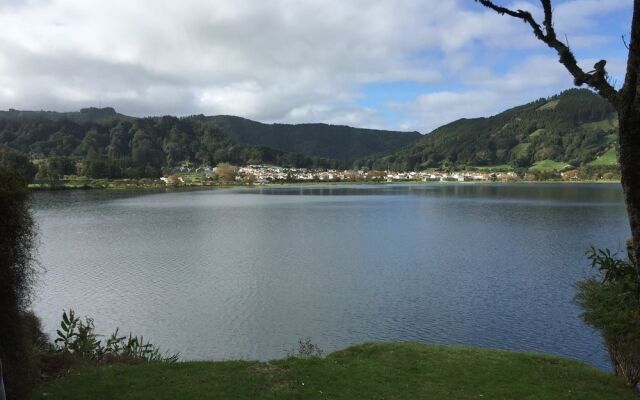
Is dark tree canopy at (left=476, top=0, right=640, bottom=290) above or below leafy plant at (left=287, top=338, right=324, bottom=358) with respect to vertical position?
above

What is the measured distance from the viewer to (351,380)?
36.5ft

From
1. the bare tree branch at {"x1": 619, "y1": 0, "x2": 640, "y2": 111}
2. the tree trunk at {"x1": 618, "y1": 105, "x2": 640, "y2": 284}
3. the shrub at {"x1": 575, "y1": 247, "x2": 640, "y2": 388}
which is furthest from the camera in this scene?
the shrub at {"x1": 575, "y1": 247, "x2": 640, "y2": 388}

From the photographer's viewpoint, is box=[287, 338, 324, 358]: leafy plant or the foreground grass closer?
the foreground grass

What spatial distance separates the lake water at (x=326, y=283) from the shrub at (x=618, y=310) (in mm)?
7379

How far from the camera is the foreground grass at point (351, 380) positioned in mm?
10109

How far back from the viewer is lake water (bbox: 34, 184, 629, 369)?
21.4 meters

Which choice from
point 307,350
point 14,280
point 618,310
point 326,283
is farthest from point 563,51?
point 326,283

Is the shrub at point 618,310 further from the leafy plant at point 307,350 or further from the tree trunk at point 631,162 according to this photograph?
the leafy plant at point 307,350

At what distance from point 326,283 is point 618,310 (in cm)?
2165

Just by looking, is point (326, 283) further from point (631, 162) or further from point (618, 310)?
point (631, 162)

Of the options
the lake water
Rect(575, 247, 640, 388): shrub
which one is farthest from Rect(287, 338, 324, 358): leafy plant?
Rect(575, 247, 640, 388): shrub

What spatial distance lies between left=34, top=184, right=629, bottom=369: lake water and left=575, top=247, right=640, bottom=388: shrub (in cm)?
738

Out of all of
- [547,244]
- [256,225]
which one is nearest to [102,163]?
[256,225]

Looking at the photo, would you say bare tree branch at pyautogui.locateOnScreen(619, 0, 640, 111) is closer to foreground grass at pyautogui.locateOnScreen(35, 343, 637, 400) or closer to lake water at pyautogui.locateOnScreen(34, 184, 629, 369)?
foreground grass at pyautogui.locateOnScreen(35, 343, 637, 400)
